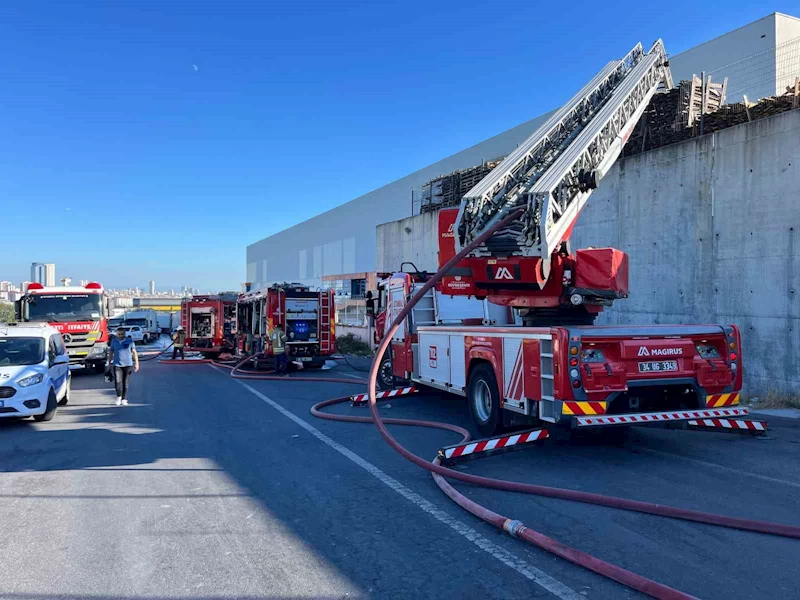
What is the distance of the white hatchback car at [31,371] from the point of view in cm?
941

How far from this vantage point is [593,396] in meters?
6.57

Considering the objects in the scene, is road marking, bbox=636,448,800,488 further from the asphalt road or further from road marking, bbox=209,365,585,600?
road marking, bbox=209,365,585,600

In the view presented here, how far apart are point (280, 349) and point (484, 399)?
10432mm

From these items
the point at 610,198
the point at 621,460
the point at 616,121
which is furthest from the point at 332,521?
the point at 610,198

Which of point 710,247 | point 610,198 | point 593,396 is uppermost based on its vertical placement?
point 610,198

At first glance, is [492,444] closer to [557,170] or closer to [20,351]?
[557,170]

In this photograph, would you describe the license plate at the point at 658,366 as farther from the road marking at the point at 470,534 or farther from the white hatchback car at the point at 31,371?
the white hatchback car at the point at 31,371

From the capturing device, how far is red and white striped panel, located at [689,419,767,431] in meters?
7.51

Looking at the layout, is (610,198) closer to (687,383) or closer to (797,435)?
(797,435)

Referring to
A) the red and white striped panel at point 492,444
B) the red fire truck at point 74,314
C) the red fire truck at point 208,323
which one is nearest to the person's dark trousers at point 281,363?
the red fire truck at point 74,314

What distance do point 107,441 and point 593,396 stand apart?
6633mm

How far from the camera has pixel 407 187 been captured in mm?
44062

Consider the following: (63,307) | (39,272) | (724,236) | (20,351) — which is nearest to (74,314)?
(63,307)

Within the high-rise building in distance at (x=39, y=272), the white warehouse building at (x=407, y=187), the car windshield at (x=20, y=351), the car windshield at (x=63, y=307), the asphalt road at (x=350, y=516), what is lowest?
the asphalt road at (x=350, y=516)
